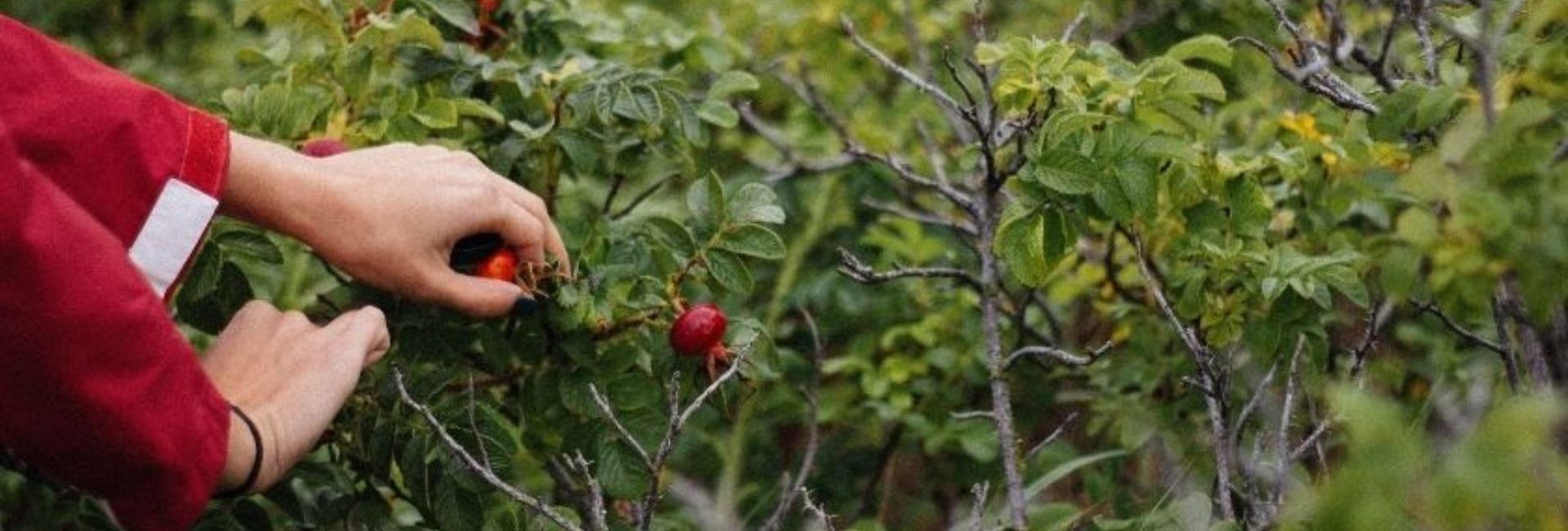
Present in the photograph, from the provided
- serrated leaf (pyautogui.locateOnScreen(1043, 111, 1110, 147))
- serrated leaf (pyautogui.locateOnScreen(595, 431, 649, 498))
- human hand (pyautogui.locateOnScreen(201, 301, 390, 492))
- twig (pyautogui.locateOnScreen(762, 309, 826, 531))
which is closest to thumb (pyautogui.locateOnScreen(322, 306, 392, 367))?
human hand (pyautogui.locateOnScreen(201, 301, 390, 492))

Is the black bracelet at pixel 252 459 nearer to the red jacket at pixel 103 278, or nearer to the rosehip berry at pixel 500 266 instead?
the red jacket at pixel 103 278

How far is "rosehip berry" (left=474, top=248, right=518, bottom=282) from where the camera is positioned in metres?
1.56

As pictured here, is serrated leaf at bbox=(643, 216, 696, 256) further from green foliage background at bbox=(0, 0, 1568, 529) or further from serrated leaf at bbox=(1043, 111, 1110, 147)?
serrated leaf at bbox=(1043, 111, 1110, 147)

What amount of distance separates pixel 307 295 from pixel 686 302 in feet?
2.14

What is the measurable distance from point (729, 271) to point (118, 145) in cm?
56

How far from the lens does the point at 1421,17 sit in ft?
4.93

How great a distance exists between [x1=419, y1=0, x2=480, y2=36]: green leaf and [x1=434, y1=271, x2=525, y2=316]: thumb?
377 millimetres

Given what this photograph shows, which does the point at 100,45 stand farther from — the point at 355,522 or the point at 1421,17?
the point at 1421,17

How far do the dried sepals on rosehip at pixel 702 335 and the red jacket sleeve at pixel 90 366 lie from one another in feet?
1.49

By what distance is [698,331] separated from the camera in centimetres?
162

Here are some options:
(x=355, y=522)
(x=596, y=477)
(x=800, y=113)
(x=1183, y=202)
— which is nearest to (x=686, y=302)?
(x=596, y=477)

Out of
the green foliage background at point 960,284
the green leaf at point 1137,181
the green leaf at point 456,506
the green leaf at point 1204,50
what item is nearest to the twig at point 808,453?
the green foliage background at point 960,284

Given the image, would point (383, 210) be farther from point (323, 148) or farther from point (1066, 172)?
point (1066, 172)

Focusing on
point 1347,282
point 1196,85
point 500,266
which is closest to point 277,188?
point 500,266
